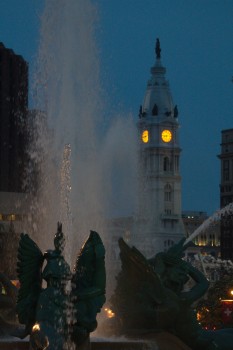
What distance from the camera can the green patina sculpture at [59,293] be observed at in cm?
2100

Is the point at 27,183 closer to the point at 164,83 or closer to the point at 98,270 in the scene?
the point at 164,83

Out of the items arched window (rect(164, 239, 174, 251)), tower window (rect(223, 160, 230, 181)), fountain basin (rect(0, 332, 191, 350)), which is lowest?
fountain basin (rect(0, 332, 191, 350))

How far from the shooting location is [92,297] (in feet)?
71.0

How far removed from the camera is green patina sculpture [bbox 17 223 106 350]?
21.0 metres

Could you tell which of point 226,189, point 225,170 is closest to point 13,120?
point 226,189

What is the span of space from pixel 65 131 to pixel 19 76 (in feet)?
372

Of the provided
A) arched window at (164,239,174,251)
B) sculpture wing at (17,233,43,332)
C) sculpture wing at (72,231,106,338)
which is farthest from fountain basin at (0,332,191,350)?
arched window at (164,239,174,251)

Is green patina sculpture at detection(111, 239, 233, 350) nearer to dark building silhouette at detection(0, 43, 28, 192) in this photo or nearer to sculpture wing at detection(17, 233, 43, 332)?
sculpture wing at detection(17, 233, 43, 332)

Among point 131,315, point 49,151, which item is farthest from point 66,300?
point 49,151

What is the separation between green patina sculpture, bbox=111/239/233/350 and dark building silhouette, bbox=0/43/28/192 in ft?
391

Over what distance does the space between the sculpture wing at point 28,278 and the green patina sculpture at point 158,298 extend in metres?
3.04

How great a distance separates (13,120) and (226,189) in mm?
32021

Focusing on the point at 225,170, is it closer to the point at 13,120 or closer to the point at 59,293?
the point at 13,120

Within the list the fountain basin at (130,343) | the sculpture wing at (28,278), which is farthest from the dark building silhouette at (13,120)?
the sculpture wing at (28,278)
